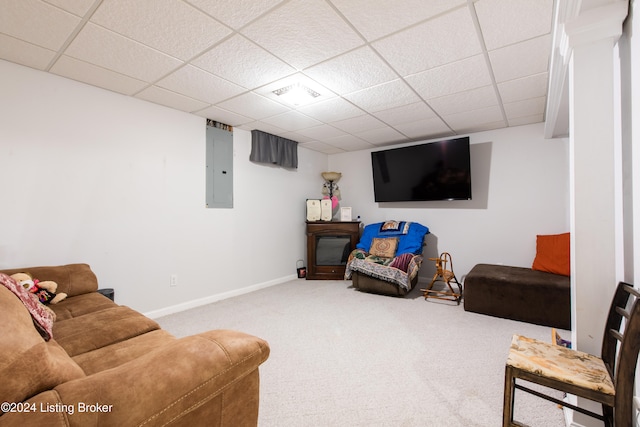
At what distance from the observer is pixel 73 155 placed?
2.50 meters

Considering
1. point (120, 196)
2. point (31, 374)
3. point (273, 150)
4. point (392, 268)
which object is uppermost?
point (273, 150)

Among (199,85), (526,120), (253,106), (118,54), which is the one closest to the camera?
(118,54)

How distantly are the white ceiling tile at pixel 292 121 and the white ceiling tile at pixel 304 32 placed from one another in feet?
4.01

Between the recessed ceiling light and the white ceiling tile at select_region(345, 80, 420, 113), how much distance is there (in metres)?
0.38

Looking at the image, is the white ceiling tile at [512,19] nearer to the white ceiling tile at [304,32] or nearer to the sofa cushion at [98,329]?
the white ceiling tile at [304,32]

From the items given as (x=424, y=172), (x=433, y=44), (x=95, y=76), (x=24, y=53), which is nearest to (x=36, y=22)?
(x=24, y=53)

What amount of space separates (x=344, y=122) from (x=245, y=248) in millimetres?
2212

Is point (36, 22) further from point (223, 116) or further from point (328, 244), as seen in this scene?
point (328, 244)

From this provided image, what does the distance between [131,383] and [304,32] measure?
6.56 ft

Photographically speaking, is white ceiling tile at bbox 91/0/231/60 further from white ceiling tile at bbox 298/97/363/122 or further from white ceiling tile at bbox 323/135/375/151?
white ceiling tile at bbox 323/135/375/151

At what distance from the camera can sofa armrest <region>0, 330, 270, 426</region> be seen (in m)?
0.67

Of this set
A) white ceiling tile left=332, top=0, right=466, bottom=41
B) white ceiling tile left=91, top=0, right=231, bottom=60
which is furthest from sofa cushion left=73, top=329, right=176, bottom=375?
white ceiling tile left=332, top=0, right=466, bottom=41

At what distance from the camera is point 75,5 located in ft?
5.22

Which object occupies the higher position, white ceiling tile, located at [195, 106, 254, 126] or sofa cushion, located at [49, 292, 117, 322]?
white ceiling tile, located at [195, 106, 254, 126]
